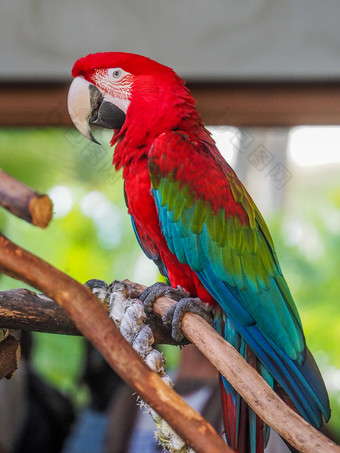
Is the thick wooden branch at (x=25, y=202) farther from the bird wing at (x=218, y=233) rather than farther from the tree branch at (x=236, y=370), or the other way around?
the bird wing at (x=218, y=233)

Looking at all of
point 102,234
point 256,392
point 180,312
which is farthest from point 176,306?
point 102,234

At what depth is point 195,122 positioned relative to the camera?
3.57 ft

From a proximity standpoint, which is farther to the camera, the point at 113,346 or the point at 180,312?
the point at 180,312

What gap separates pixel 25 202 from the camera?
Answer: 483 millimetres

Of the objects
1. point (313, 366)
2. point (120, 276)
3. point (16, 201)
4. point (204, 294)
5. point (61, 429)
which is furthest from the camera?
point (120, 276)

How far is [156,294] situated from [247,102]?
122 cm

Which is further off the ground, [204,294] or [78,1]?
[78,1]

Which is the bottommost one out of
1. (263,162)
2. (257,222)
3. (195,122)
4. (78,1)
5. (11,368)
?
(11,368)

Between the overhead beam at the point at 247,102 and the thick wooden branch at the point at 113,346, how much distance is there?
1542 millimetres

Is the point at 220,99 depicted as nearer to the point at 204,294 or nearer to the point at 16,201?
the point at 204,294

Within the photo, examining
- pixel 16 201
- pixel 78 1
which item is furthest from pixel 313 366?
pixel 78 1

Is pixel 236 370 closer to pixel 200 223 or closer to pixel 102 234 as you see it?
pixel 200 223

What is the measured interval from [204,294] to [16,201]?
585mm

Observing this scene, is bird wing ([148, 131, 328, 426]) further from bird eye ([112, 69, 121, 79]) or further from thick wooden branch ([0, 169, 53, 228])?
thick wooden branch ([0, 169, 53, 228])
